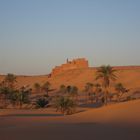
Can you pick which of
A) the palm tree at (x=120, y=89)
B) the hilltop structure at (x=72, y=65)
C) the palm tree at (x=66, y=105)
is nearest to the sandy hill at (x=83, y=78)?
the hilltop structure at (x=72, y=65)

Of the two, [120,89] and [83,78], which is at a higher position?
[83,78]

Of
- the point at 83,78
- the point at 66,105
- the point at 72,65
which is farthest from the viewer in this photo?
the point at 72,65

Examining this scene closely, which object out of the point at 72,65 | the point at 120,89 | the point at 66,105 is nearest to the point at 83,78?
the point at 72,65

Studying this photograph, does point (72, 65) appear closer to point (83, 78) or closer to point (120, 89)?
point (83, 78)

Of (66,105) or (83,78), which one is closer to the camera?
(66,105)

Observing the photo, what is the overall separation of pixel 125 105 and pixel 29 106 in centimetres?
3633

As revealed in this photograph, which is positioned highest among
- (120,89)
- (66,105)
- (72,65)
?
(72,65)

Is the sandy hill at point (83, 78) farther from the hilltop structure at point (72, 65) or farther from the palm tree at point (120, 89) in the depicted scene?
the palm tree at point (120, 89)

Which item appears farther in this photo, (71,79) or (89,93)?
(71,79)

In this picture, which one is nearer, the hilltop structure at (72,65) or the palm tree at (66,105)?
the palm tree at (66,105)

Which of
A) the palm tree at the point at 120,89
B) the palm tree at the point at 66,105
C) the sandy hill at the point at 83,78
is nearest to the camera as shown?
the palm tree at the point at 66,105

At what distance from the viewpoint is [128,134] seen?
1578 cm

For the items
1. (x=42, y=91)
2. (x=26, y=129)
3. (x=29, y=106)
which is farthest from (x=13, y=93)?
(x=26, y=129)

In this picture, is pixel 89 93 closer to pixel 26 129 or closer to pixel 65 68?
pixel 26 129
